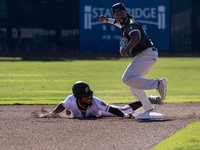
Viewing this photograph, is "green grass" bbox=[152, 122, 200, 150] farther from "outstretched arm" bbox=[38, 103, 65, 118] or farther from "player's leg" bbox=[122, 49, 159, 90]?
"outstretched arm" bbox=[38, 103, 65, 118]

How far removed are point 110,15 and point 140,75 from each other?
2254 centimetres

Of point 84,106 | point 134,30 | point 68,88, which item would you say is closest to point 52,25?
point 68,88

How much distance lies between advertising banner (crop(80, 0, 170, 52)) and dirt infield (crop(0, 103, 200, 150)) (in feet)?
71.5

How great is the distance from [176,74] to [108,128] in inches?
415

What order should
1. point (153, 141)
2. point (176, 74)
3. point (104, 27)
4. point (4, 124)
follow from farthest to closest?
point (104, 27), point (176, 74), point (4, 124), point (153, 141)

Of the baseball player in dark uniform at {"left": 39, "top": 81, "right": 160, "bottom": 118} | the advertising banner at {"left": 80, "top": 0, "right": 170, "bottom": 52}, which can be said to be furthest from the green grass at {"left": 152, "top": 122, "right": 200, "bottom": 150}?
the advertising banner at {"left": 80, "top": 0, "right": 170, "bottom": 52}

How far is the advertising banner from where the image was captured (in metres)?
28.5

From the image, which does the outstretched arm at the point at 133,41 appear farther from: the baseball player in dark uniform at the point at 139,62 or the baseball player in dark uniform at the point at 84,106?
the baseball player in dark uniform at the point at 84,106

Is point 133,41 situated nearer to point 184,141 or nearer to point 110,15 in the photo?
point 184,141

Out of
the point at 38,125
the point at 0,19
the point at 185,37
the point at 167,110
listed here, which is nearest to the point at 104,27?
the point at 185,37

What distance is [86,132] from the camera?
534 centimetres

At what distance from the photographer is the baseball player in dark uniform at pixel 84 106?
6301 millimetres

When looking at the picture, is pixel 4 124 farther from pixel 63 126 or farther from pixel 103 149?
pixel 103 149

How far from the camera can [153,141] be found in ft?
15.8
